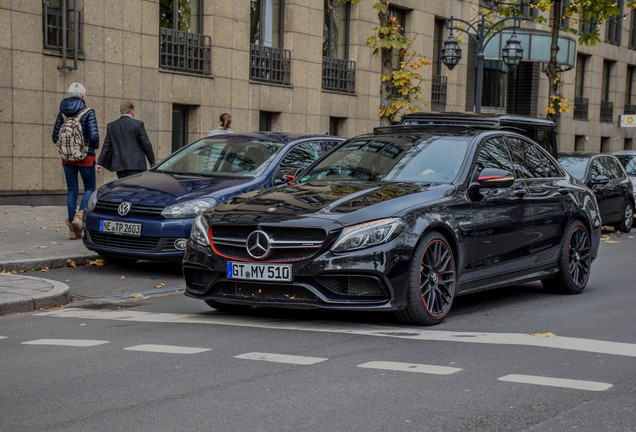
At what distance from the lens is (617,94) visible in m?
48.3

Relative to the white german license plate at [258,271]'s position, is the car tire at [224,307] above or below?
below

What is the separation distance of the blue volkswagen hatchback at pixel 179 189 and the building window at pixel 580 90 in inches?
1377

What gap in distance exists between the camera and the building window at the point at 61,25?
19.3 m

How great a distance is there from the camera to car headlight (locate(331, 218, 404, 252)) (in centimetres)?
706

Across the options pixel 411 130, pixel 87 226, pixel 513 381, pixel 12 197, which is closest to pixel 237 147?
pixel 87 226

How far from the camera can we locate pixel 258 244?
7.24 meters

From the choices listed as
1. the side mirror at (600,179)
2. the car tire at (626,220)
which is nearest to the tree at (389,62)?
the side mirror at (600,179)

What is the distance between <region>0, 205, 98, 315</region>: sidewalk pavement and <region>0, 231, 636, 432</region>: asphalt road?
0.72 feet

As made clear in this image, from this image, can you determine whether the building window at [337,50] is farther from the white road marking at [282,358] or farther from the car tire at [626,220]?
the white road marking at [282,358]

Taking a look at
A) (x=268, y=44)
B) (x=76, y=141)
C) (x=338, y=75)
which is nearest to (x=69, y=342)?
(x=76, y=141)

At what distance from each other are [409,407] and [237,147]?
731 cm

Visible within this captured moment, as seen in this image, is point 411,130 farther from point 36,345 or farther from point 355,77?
point 355,77

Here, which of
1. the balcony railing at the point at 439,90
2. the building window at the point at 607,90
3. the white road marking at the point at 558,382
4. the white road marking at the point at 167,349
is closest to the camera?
the white road marking at the point at 558,382

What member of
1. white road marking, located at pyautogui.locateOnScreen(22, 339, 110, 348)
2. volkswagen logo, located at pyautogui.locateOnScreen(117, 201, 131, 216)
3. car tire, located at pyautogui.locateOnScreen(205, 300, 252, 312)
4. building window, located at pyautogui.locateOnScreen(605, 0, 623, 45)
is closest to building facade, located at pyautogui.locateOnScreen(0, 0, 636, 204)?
volkswagen logo, located at pyautogui.locateOnScreen(117, 201, 131, 216)
